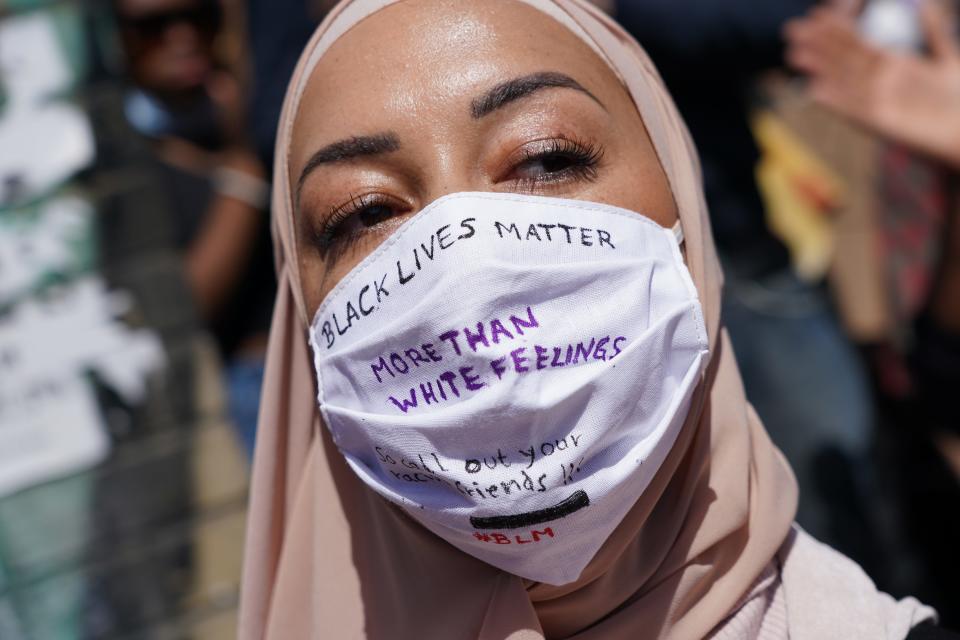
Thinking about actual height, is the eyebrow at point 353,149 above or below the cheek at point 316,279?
above

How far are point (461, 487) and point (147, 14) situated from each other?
8.75 feet

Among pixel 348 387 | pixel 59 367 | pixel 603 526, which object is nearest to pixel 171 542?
pixel 59 367

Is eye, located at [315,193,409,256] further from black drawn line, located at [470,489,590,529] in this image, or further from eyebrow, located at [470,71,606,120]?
black drawn line, located at [470,489,590,529]

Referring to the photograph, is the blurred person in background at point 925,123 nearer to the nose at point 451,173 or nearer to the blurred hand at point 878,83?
the blurred hand at point 878,83

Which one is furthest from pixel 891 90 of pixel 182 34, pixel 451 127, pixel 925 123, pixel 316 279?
pixel 182 34

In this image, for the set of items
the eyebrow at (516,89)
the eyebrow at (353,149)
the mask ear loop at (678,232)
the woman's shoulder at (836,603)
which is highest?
the eyebrow at (516,89)

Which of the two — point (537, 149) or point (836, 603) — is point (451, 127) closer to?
point (537, 149)

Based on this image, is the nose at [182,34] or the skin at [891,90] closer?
the skin at [891,90]

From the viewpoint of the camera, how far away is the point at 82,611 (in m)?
2.84

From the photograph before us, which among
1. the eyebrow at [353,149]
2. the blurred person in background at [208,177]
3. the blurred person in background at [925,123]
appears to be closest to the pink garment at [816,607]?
the eyebrow at [353,149]

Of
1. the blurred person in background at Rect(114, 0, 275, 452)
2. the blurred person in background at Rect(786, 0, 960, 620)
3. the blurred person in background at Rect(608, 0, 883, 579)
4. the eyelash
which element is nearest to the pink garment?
the eyelash

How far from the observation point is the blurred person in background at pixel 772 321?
3211 mm

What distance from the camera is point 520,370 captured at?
146cm

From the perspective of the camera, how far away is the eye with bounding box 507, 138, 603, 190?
5.44 ft
